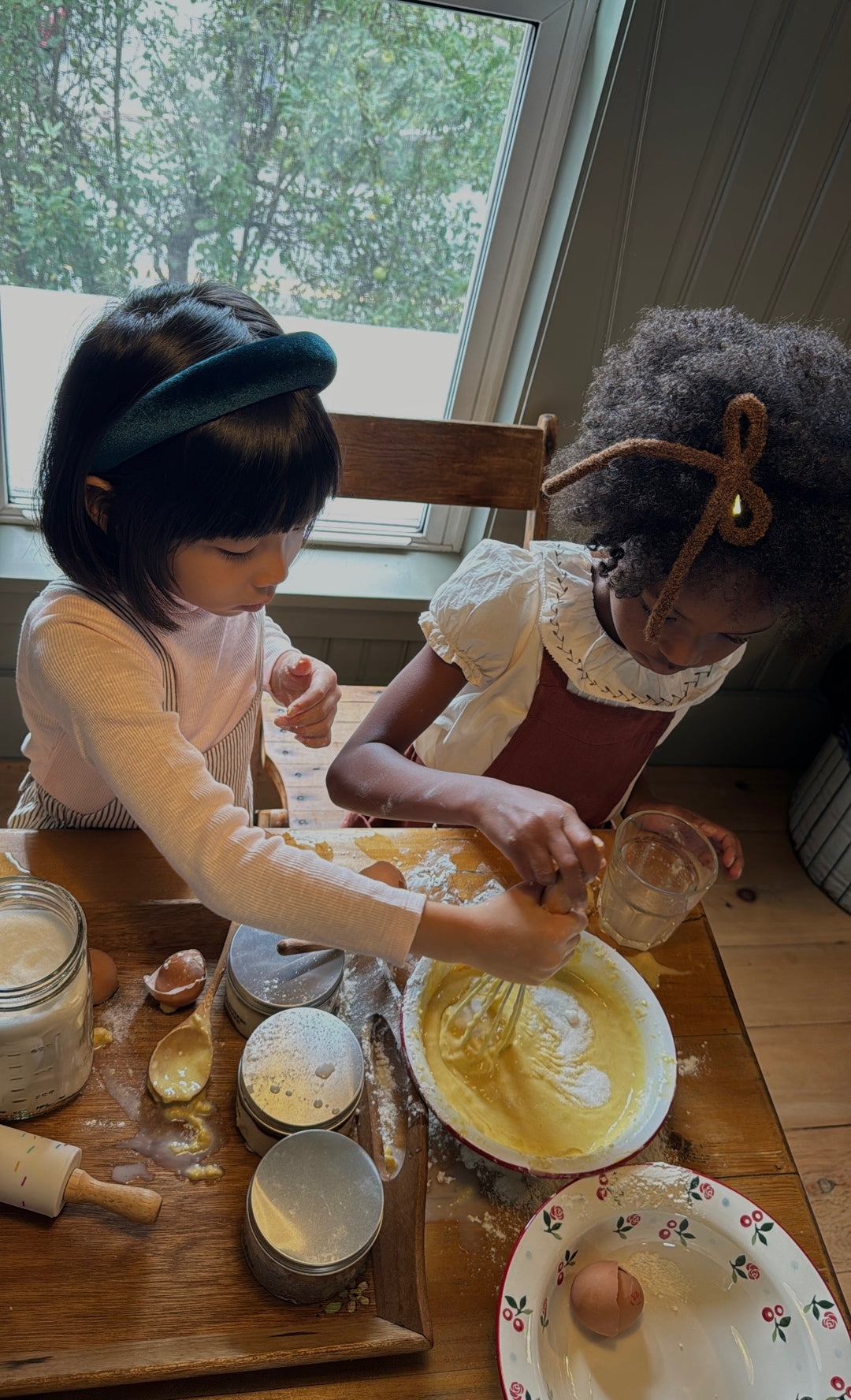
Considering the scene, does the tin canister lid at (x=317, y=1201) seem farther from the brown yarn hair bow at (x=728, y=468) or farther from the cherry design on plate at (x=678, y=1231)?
the brown yarn hair bow at (x=728, y=468)

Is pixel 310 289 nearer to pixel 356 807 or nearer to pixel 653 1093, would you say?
pixel 356 807

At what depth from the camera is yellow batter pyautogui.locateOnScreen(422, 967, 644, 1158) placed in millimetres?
702

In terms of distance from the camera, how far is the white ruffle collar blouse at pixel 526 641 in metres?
1.08

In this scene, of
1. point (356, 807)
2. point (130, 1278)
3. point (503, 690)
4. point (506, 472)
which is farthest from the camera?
point (506, 472)

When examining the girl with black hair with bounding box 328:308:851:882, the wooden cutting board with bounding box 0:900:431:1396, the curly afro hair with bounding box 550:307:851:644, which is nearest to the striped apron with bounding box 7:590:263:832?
the girl with black hair with bounding box 328:308:851:882

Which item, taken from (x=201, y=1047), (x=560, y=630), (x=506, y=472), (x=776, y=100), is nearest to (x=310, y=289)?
(x=506, y=472)

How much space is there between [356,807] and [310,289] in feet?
3.43

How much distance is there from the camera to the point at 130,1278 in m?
0.54

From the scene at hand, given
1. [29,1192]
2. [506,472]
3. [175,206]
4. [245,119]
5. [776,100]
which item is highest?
[776,100]

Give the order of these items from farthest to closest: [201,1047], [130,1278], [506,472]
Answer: [506,472], [201,1047], [130,1278]

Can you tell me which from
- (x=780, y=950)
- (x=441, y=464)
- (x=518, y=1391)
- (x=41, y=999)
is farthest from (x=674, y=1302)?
(x=780, y=950)

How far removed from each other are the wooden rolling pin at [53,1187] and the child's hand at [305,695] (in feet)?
1.76

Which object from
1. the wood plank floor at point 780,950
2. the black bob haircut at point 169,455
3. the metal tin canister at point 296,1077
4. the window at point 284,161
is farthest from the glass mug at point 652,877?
the window at point 284,161

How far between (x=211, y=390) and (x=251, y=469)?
7cm
